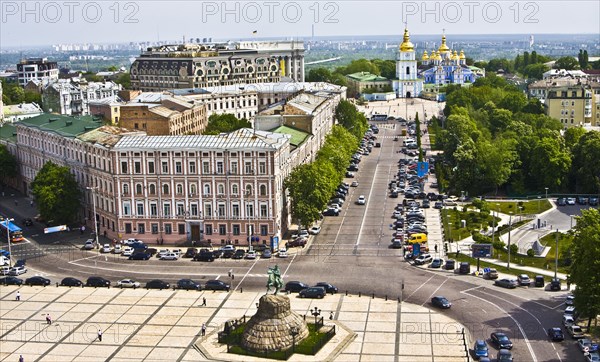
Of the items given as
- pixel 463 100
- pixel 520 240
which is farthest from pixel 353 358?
pixel 463 100

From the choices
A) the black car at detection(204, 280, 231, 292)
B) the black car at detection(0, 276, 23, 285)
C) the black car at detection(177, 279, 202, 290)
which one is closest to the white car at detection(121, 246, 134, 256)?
the black car at detection(0, 276, 23, 285)

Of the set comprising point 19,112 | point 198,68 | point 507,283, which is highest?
point 198,68

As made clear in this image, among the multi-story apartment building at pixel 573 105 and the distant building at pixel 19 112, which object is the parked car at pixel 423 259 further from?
the distant building at pixel 19 112

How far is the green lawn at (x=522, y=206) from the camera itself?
316ft

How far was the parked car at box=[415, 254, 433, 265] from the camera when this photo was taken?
76.6 metres

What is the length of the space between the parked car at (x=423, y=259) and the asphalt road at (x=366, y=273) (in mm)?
883

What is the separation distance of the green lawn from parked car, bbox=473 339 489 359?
138 ft

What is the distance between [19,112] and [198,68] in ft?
132

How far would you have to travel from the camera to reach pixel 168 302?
66938 mm

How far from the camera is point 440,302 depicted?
6469 cm

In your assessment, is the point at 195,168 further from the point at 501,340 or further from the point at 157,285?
the point at 501,340

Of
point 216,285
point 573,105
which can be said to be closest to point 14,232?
point 216,285

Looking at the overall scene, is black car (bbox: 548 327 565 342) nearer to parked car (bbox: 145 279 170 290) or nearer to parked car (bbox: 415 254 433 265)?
parked car (bbox: 415 254 433 265)

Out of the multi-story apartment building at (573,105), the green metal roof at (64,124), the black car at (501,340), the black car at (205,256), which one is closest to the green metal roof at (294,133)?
the green metal roof at (64,124)
